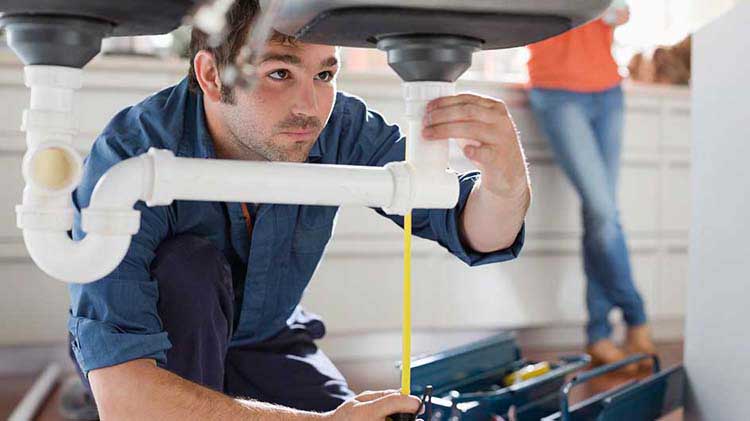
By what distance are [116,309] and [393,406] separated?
29 centimetres

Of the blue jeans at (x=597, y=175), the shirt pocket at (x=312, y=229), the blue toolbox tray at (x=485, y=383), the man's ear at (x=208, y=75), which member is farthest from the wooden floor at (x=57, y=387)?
the man's ear at (x=208, y=75)

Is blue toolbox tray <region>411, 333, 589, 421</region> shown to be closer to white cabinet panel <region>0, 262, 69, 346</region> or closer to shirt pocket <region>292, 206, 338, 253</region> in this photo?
shirt pocket <region>292, 206, 338, 253</region>

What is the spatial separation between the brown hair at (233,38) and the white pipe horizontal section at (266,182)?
249 mm

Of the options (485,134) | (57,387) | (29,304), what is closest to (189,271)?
(485,134)

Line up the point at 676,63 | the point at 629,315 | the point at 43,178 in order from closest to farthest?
the point at 43,178, the point at 629,315, the point at 676,63

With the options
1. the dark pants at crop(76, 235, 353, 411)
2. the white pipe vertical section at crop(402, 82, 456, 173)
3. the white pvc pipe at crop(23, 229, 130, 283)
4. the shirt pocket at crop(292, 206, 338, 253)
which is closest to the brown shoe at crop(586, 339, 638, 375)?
the shirt pocket at crop(292, 206, 338, 253)

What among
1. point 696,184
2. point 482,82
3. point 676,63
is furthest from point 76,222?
point 676,63

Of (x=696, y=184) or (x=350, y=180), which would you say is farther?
(x=696, y=184)

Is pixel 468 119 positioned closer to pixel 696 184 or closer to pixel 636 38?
pixel 696 184

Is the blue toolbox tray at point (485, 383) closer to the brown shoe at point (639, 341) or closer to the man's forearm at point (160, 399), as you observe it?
the man's forearm at point (160, 399)

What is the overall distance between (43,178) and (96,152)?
34 centimetres

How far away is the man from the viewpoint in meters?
0.84

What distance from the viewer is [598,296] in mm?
2326

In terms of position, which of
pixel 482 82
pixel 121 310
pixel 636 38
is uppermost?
pixel 636 38
